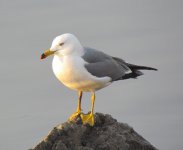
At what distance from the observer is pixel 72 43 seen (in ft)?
29.2

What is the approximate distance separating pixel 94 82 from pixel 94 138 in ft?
4.20

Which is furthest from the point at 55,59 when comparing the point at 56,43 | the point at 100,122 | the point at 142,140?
the point at 142,140

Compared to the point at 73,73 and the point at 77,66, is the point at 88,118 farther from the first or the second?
the point at 77,66

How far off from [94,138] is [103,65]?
187 centimetres

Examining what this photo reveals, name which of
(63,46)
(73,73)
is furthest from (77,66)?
(63,46)

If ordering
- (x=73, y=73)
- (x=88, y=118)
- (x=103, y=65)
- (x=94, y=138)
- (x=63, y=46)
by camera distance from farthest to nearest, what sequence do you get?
(x=103, y=65)
(x=63, y=46)
(x=73, y=73)
(x=88, y=118)
(x=94, y=138)

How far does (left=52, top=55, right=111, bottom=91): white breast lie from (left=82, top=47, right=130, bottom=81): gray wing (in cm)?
15

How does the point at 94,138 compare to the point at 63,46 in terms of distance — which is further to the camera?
the point at 63,46

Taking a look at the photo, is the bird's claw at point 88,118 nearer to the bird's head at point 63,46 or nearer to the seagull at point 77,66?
the seagull at point 77,66

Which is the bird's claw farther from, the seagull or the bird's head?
the bird's head

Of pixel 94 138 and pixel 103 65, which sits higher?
pixel 103 65

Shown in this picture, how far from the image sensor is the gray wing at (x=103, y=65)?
918cm

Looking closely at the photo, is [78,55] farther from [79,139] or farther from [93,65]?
[79,139]

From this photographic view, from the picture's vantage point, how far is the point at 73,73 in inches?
345
